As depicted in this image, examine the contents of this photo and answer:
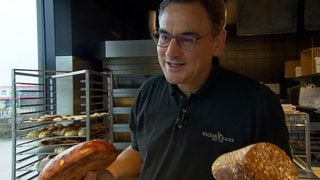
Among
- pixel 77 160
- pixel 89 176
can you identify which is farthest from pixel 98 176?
pixel 77 160

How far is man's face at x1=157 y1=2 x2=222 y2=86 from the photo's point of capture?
85cm

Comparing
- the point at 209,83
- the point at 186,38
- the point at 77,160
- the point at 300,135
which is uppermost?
the point at 186,38

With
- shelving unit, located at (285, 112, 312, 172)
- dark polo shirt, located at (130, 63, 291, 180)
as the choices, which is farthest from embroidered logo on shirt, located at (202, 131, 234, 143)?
shelving unit, located at (285, 112, 312, 172)

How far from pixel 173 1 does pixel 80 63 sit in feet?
6.92

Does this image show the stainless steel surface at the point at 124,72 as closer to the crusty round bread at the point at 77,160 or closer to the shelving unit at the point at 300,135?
the shelving unit at the point at 300,135

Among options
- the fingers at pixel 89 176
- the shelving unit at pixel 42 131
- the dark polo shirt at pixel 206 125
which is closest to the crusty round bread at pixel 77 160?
the fingers at pixel 89 176

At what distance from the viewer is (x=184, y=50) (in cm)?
85

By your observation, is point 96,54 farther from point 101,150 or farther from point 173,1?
point 101,150

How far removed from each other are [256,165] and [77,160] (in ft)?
1.21

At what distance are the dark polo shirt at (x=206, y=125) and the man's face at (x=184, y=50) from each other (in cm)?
10

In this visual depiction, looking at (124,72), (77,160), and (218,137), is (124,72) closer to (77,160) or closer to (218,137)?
(218,137)

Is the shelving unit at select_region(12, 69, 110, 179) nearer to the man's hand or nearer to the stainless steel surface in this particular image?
the stainless steel surface

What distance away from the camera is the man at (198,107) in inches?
33.5

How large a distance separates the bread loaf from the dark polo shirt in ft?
1.20
